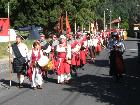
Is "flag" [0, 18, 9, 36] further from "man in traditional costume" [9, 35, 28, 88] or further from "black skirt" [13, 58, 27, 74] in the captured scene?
"black skirt" [13, 58, 27, 74]

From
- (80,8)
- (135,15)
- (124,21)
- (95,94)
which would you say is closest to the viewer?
(95,94)

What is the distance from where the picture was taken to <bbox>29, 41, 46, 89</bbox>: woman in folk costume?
1593 centimetres

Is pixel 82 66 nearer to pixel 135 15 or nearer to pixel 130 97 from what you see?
pixel 130 97

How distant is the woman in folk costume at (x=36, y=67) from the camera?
52.3 ft

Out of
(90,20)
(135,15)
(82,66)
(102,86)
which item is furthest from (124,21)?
(102,86)

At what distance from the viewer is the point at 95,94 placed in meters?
14.4

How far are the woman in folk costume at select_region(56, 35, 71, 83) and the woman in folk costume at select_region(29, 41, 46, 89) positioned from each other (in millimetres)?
1400

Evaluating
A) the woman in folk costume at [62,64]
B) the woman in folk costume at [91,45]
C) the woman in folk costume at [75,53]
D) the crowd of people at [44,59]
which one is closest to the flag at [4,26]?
the crowd of people at [44,59]

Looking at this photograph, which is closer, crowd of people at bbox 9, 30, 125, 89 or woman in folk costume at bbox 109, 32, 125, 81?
crowd of people at bbox 9, 30, 125, 89

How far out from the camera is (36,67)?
16.1 metres

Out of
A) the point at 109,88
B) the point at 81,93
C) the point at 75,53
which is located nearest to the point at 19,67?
the point at 81,93

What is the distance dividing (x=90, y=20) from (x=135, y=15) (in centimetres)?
7097

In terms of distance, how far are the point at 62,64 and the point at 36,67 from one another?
1.68 m

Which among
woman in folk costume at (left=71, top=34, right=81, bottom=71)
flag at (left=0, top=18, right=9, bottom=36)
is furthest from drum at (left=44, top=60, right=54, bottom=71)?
woman in folk costume at (left=71, top=34, right=81, bottom=71)
